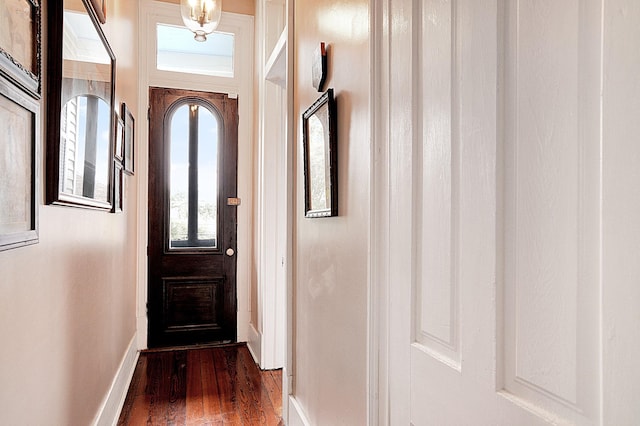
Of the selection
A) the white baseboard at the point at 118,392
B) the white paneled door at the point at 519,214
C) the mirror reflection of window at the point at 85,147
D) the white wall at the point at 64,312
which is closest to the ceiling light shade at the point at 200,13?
the white wall at the point at 64,312

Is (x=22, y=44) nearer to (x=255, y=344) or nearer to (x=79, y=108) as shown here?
(x=79, y=108)

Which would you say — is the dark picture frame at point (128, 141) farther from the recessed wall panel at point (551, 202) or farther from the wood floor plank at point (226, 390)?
the recessed wall panel at point (551, 202)

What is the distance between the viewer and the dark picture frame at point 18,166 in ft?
3.17

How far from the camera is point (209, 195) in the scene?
382 cm

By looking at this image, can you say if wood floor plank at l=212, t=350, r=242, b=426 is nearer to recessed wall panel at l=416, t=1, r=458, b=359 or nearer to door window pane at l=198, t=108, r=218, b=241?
door window pane at l=198, t=108, r=218, b=241

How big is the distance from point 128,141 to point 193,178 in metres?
0.81

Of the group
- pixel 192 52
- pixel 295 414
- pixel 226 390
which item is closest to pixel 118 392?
pixel 226 390

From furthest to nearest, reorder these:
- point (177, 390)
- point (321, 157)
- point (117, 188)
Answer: point (177, 390) → point (117, 188) → point (321, 157)

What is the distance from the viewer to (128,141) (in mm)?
3035

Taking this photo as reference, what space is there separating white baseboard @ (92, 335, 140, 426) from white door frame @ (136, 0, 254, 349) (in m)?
0.54

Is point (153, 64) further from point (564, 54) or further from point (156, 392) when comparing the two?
point (564, 54)

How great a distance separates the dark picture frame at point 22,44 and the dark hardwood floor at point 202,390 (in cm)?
205

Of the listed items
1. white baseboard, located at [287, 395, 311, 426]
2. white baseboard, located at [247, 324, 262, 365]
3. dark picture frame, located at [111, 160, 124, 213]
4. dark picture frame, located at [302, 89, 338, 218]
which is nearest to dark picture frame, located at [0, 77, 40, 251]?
dark picture frame, located at [302, 89, 338, 218]

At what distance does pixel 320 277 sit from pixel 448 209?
108cm
